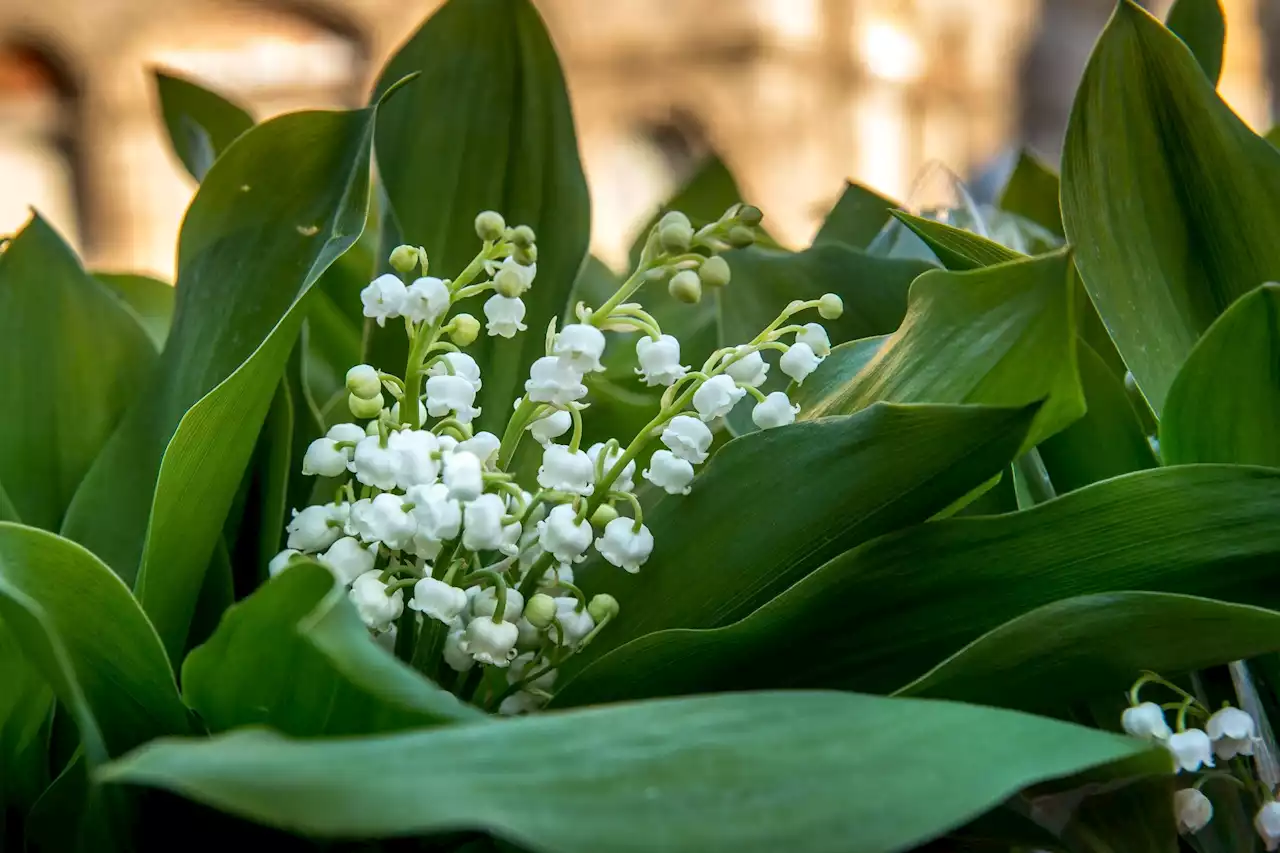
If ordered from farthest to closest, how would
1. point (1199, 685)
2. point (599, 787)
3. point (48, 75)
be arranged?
point (48, 75)
point (1199, 685)
point (599, 787)

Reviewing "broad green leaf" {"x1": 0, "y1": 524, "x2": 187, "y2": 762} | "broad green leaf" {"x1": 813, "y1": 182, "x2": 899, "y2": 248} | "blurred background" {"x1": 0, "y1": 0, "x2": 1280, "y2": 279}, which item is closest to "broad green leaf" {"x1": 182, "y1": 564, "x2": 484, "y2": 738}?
"broad green leaf" {"x1": 0, "y1": 524, "x2": 187, "y2": 762}

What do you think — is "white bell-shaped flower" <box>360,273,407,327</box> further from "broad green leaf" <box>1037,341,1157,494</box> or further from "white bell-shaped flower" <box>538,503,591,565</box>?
"broad green leaf" <box>1037,341,1157,494</box>

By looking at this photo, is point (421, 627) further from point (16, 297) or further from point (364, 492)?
point (16, 297)

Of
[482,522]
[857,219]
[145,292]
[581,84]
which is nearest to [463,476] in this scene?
[482,522]

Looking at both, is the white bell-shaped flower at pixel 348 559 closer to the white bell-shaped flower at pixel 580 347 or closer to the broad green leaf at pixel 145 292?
the white bell-shaped flower at pixel 580 347

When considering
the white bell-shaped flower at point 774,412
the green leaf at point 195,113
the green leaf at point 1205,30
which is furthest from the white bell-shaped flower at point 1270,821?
the green leaf at point 195,113

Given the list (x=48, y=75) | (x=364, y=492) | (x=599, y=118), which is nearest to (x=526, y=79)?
(x=364, y=492)

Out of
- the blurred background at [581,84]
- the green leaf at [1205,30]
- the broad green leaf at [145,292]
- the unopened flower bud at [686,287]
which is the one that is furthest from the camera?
the blurred background at [581,84]
